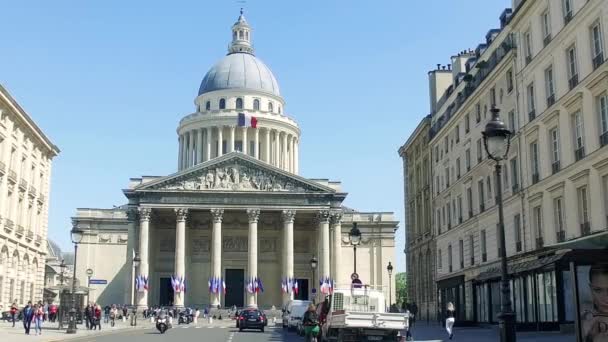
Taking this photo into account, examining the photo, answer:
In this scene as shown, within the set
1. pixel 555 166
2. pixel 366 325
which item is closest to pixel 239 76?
pixel 555 166

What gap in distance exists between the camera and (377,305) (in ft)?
92.5

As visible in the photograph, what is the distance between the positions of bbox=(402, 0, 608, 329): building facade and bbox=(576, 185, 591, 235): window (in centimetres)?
4

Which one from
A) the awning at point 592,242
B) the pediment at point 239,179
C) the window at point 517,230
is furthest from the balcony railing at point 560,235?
the pediment at point 239,179

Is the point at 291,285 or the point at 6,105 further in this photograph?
the point at 291,285

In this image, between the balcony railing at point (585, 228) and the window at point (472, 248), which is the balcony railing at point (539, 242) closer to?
the balcony railing at point (585, 228)

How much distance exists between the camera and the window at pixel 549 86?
114 feet

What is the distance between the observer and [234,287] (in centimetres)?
9131

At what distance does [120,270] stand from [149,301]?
32.6ft

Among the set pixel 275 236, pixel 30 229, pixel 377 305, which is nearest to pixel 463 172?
pixel 377 305

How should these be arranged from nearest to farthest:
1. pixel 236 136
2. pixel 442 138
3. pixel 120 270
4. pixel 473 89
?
pixel 473 89, pixel 442 138, pixel 120 270, pixel 236 136

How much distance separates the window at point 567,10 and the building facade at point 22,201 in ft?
112

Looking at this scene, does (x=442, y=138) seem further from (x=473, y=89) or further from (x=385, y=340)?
(x=385, y=340)

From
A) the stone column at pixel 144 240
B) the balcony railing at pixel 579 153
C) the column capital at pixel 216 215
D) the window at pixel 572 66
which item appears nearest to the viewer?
the balcony railing at pixel 579 153

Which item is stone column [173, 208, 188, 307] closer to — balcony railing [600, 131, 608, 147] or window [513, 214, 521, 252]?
window [513, 214, 521, 252]
